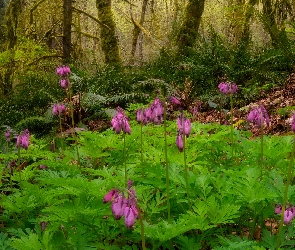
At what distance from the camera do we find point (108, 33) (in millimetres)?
11070

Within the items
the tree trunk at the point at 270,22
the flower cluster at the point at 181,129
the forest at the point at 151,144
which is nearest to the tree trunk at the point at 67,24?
the forest at the point at 151,144

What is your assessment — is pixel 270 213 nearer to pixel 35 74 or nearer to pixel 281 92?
pixel 281 92

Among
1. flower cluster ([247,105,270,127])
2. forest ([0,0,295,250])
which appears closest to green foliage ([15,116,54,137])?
forest ([0,0,295,250])

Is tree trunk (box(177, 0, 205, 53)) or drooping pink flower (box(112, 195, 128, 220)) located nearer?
drooping pink flower (box(112, 195, 128, 220))

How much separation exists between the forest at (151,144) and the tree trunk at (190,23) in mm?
38

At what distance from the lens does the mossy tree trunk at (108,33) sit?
1109cm

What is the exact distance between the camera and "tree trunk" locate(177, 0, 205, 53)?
33.5ft

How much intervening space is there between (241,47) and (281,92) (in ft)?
6.42

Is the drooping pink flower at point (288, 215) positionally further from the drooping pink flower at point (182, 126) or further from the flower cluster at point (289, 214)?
the drooping pink flower at point (182, 126)

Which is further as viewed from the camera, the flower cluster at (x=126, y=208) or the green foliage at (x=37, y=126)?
the green foliage at (x=37, y=126)

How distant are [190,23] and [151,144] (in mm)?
7111

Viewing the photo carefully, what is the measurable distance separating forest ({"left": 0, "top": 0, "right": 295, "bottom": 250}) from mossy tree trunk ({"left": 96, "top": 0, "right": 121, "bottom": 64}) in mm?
40

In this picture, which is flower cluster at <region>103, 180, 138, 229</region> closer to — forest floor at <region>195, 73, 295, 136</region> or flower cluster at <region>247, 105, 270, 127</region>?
flower cluster at <region>247, 105, 270, 127</region>

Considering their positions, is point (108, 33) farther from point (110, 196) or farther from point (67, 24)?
point (110, 196)
